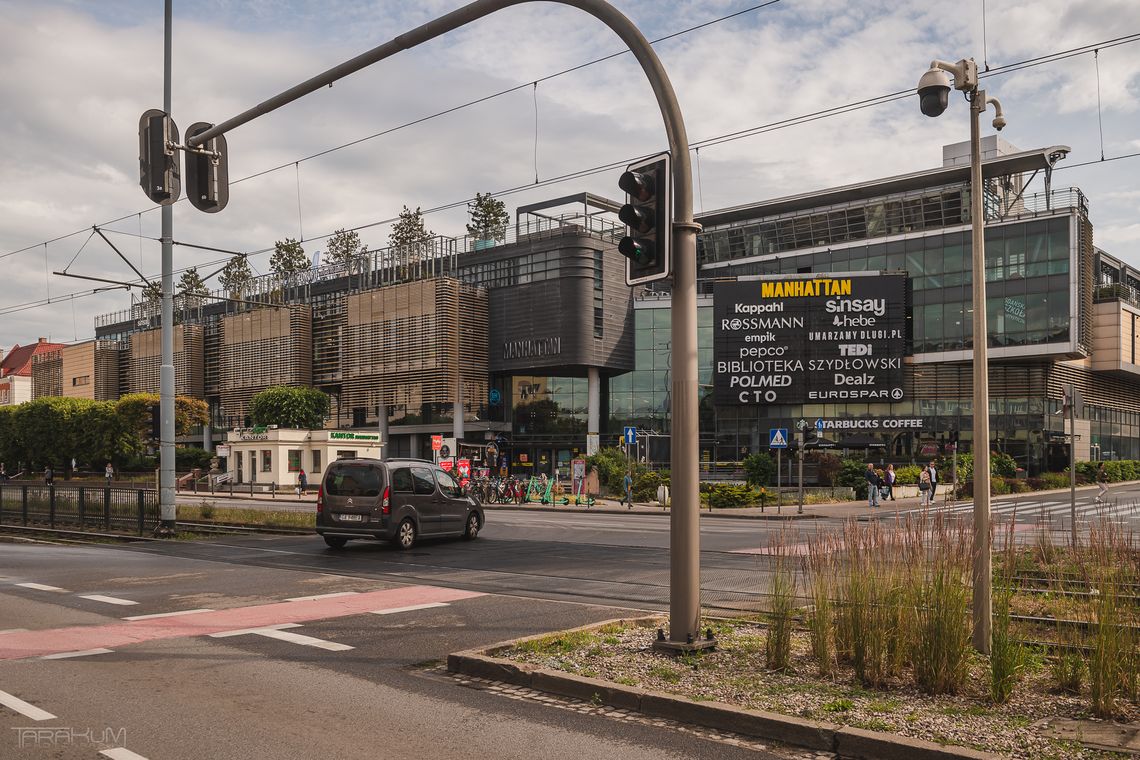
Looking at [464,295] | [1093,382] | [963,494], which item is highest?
[464,295]

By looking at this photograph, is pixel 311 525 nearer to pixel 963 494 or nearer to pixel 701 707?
pixel 701 707

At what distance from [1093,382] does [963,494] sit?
30.9 metres

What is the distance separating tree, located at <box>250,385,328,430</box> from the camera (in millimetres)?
70562

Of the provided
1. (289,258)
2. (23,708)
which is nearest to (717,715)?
(23,708)

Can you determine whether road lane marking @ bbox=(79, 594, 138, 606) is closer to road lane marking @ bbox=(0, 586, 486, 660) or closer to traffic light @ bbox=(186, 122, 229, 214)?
road lane marking @ bbox=(0, 586, 486, 660)

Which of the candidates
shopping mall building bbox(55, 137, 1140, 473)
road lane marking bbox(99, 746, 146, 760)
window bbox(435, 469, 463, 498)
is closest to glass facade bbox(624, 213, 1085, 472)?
shopping mall building bbox(55, 137, 1140, 473)

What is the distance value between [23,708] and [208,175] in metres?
7.45

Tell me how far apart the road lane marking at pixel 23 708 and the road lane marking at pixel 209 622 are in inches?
61.3

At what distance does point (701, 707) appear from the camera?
604cm

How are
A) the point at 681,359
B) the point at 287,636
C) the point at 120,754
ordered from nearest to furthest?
the point at 120,754 → the point at 681,359 → the point at 287,636

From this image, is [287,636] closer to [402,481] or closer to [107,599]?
[107,599]

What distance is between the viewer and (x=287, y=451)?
61781mm

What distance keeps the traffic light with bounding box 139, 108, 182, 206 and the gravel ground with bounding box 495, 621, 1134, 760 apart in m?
7.39

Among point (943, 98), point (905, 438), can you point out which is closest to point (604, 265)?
point (905, 438)
